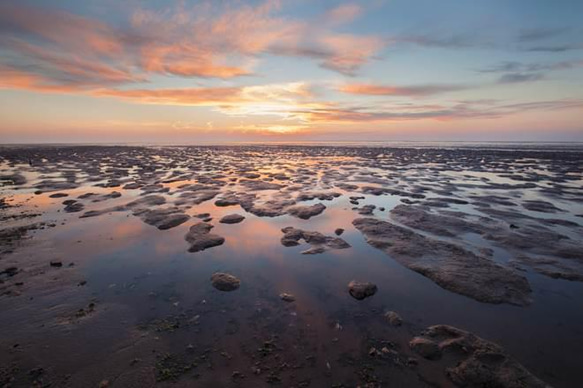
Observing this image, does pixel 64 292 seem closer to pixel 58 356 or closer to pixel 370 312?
pixel 58 356

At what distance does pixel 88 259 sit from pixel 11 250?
11.1 ft

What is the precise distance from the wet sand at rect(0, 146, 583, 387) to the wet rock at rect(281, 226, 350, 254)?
10cm

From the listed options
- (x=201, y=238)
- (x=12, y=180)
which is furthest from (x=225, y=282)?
(x=12, y=180)

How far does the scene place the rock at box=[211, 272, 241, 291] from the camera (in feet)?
28.9

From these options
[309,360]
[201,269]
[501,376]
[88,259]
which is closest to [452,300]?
[501,376]

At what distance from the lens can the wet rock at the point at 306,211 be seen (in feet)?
55.5

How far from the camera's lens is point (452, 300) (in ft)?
26.9

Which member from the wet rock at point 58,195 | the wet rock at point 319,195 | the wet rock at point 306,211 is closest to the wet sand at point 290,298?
the wet rock at point 306,211

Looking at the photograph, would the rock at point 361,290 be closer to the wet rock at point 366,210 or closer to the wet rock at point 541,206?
the wet rock at point 366,210

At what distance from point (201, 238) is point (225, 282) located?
14.4 ft

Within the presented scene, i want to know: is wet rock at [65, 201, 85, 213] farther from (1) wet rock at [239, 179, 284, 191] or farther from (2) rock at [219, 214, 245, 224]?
(1) wet rock at [239, 179, 284, 191]

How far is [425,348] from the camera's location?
613cm

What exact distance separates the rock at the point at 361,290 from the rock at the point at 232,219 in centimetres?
854

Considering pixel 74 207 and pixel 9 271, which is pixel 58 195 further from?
pixel 9 271
